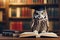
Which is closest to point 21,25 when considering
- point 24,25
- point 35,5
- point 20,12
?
point 24,25

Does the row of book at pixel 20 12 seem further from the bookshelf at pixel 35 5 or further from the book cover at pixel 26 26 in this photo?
the book cover at pixel 26 26

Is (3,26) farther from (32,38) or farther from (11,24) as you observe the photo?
(32,38)

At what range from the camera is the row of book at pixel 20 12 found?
3.55 metres

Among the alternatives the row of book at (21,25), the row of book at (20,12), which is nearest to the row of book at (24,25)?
the row of book at (21,25)

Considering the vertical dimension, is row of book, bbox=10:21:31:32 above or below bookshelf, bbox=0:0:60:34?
below

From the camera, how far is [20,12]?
140 inches

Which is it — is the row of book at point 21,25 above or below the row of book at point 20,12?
below

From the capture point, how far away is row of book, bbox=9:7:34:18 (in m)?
3.55

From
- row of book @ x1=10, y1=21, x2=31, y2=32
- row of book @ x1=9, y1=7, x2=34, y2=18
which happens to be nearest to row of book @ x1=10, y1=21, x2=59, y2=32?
row of book @ x1=10, y1=21, x2=31, y2=32

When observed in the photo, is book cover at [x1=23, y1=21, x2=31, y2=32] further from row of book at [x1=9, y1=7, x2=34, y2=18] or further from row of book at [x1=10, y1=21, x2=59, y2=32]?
row of book at [x1=9, y1=7, x2=34, y2=18]

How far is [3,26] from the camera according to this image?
139 inches

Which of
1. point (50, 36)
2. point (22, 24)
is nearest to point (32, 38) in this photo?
point (50, 36)

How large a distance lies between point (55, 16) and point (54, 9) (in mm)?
150

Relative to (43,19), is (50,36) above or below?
below
